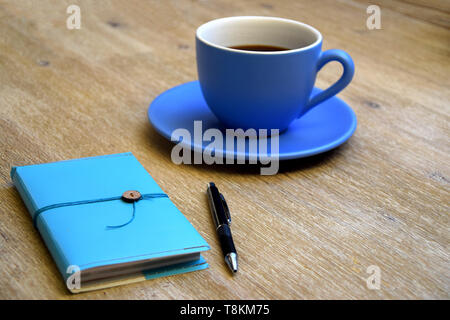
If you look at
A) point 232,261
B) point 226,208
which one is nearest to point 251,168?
point 226,208

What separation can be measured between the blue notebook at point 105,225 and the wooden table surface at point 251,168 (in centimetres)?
2

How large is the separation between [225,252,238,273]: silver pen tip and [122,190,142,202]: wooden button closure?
126mm

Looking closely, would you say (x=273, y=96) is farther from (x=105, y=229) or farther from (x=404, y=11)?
(x=404, y=11)

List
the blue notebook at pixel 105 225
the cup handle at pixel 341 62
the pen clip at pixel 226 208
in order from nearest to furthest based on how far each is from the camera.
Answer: the blue notebook at pixel 105 225, the pen clip at pixel 226 208, the cup handle at pixel 341 62

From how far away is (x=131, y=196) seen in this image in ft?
2.07

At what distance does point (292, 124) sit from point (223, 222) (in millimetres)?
278

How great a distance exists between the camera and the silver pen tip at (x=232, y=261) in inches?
22.7

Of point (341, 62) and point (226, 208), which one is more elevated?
point (341, 62)

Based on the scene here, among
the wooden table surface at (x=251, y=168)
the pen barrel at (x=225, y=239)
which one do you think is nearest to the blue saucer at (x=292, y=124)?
the wooden table surface at (x=251, y=168)

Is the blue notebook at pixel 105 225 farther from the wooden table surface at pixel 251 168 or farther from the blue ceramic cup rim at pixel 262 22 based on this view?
the blue ceramic cup rim at pixel 262 22

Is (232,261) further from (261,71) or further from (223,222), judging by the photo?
(261,71)

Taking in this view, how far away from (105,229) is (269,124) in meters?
0.31

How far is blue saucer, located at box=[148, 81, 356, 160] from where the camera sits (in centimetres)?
78

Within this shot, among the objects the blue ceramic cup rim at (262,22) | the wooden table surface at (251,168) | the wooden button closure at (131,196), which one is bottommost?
the wooden table surface at (251,168)
